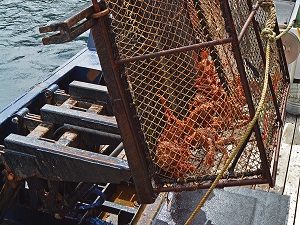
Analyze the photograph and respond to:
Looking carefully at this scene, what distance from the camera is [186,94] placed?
341cm

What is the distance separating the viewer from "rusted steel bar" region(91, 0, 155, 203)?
2703 millimetres

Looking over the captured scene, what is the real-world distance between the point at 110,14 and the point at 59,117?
1.73 meters

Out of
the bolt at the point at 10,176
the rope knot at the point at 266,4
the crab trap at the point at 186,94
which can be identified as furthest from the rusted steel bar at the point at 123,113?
the bolt at the point at 10,176

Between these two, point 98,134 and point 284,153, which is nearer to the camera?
point 98,134

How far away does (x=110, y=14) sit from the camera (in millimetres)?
2730

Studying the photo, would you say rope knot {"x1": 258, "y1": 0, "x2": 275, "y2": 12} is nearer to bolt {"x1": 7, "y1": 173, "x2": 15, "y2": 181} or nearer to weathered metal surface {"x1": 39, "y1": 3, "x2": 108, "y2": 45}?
weathered metal surface {"x1": 39, "y1": 3, "x2": 108, "y2": 45}

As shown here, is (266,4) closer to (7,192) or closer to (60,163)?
(60,163)

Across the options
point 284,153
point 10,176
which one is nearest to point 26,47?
point 10,176

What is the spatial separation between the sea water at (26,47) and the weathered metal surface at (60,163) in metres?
5.97

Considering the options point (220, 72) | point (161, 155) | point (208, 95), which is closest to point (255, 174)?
point (161, 155)

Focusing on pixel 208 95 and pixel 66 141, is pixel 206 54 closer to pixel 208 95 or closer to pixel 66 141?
pixel 208 95

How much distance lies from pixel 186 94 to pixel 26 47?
30.3 ft

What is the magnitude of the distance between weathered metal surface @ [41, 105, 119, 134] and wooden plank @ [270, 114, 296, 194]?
1.81m

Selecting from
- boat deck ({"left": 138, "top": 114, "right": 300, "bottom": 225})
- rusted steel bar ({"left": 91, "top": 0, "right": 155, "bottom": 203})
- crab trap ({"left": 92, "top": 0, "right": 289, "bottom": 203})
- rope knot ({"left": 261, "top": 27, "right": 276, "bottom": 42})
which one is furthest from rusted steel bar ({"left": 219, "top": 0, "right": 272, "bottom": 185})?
boat deck ({"left": 138, "top": 114, "right": 300, "bottom": 225})
